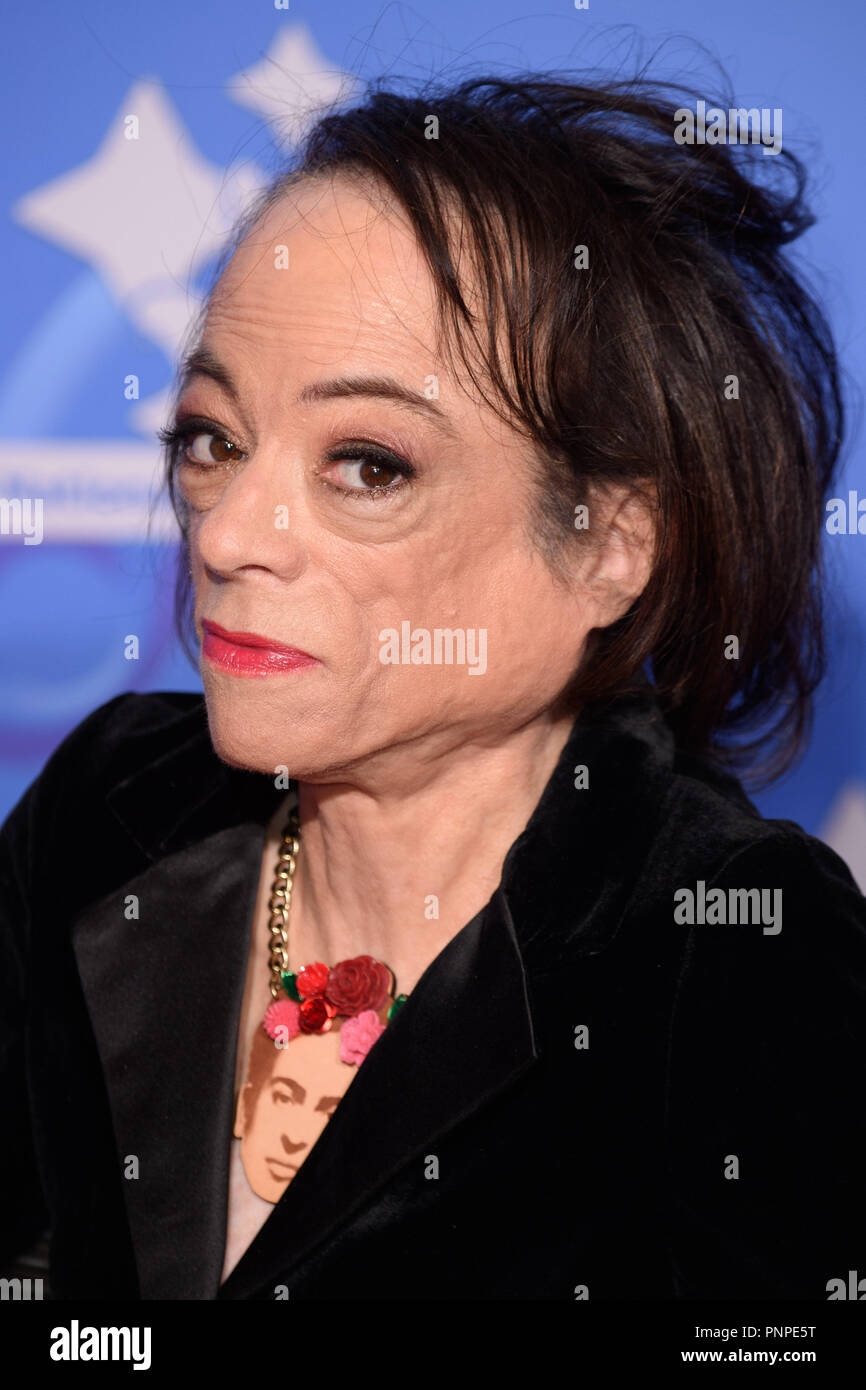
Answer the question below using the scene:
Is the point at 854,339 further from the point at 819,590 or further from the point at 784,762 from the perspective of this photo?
the point at 784,762

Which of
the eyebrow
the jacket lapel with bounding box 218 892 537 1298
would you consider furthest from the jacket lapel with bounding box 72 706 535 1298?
the eyebrow

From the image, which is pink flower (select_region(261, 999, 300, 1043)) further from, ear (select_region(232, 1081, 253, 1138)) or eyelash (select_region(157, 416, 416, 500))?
eyelash (select_region(157, 416, 416, 500))

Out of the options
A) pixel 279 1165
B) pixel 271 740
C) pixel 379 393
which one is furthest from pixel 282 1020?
pixel 379 393

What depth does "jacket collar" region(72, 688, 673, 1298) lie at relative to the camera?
4.46ft

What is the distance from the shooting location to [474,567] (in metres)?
1.40

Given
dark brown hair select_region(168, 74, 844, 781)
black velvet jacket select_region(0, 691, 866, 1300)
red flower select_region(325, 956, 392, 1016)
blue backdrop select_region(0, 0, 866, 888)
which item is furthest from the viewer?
blue backdrop select_region(0, 0, 866, 888)

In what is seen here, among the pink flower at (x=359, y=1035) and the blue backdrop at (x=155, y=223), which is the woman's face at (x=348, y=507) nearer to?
the pink flower at (x=359, y=1035)

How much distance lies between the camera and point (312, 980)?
155 cm

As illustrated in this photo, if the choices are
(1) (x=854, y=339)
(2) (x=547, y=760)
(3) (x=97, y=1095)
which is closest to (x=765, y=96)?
(1) (x=854, y=339)

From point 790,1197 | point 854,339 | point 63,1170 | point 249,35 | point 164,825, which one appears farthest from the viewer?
point 249,35

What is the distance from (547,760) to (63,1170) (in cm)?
74

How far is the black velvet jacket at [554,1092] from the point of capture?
1.28m

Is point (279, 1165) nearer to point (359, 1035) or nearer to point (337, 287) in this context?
point (359, 1035)

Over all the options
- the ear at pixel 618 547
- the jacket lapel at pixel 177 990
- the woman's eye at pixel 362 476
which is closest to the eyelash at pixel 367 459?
the woman's eye at pixel 362 476
